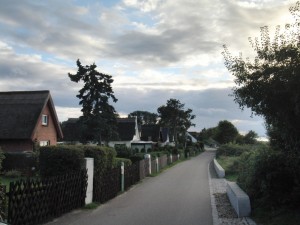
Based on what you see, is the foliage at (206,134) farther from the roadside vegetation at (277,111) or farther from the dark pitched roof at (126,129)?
the roadside vegetation at (277,111)

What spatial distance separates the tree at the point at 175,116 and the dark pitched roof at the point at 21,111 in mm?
62888

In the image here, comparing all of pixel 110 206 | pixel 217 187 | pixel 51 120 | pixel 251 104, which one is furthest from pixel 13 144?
pixel 251 104

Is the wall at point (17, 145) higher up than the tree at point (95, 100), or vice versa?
the tree at point (95, 100)

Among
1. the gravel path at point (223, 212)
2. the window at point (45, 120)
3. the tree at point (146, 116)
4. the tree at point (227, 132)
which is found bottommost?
the gravel path at point (223, 212)

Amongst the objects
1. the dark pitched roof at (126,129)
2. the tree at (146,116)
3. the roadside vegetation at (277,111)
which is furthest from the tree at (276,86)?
the tree at (146,116)

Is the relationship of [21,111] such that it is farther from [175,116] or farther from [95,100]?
[175,116]

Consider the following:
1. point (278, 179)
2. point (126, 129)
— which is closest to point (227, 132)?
point (126, 129)

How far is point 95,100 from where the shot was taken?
4134 centimetres

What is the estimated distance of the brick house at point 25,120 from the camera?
109ft

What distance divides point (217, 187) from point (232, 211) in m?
8.26

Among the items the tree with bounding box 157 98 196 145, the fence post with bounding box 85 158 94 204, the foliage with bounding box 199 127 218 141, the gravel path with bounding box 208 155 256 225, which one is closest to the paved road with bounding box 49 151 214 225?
the gravel path with bounding box 208 155 256 225

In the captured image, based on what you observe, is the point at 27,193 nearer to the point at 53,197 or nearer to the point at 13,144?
the point at 53,197

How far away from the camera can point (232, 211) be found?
13219 mm

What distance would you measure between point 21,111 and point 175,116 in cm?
6701
